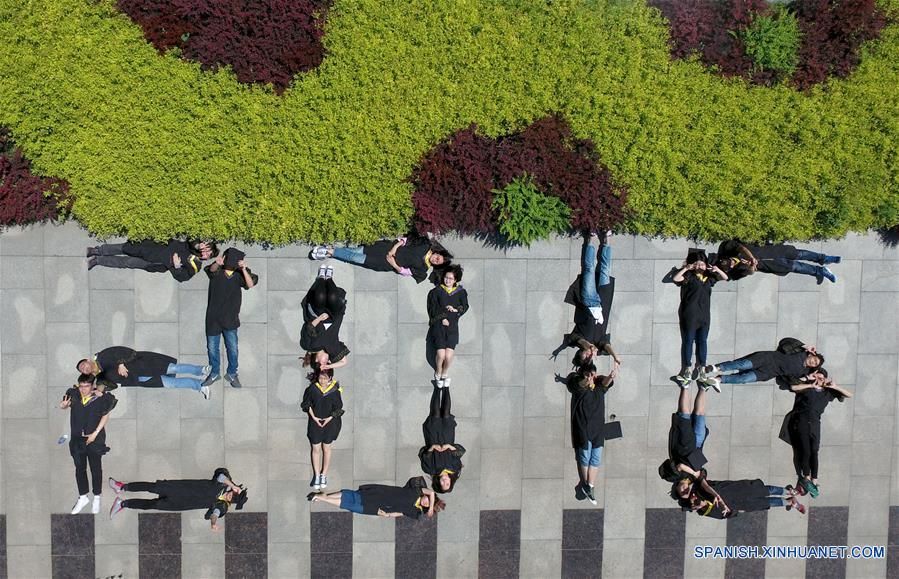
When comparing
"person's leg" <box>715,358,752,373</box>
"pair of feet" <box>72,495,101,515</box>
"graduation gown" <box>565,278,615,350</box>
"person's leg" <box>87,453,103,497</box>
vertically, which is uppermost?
"graduation gown" <box>565,278,615,350</box>

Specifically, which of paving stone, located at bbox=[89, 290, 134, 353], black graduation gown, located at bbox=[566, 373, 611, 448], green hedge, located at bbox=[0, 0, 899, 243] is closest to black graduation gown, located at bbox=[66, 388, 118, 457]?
paving stone, located at bbox=[89, 290, 134, 353]

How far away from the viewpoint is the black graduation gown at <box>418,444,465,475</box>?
11250 mm

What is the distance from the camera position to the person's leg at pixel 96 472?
11000 millimetres

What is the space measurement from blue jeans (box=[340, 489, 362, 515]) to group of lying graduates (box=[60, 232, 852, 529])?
0.02 meters

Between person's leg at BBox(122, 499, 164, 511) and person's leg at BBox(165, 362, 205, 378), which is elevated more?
person's leg at BBox(165, 362, 205, 378)

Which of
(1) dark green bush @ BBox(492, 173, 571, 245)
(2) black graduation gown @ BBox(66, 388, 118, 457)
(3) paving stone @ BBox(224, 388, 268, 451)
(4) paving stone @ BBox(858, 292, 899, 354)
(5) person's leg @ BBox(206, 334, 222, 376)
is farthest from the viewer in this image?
(4) paving stone @ BBox(858, 292, 899, 354)

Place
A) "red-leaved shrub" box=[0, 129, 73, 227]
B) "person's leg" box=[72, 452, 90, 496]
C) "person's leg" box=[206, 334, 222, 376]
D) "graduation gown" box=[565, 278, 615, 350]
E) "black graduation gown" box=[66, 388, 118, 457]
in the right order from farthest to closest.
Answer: "graduation gown" box=[565, 278, 615, 350] → "person's leg" box=[206, 334, 222, 376] → "person's leg" box=[72, 452, 90, 496] → "black graduation gown" box=[66, 388, 118, 457] → "red-leaved shrub" box=[0, 129, 73, 227]

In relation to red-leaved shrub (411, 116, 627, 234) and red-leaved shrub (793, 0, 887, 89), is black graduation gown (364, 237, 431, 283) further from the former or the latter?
red-leaved shrub (793, 0, 887, 89)

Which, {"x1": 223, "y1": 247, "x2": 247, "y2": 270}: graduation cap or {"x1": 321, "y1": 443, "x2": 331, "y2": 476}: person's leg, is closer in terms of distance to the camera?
{"x1": 223, "y1": 247, "x2": 247, "y2": 270}: graduation cap

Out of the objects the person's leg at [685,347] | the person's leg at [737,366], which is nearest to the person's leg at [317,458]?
the person's leg at [685,347]

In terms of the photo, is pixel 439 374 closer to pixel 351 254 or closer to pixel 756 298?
pixel 351 254

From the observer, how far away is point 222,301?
10.8 meters

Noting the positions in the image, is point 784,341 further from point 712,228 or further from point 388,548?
point 388,548

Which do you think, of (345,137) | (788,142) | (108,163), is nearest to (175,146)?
(108,163)
